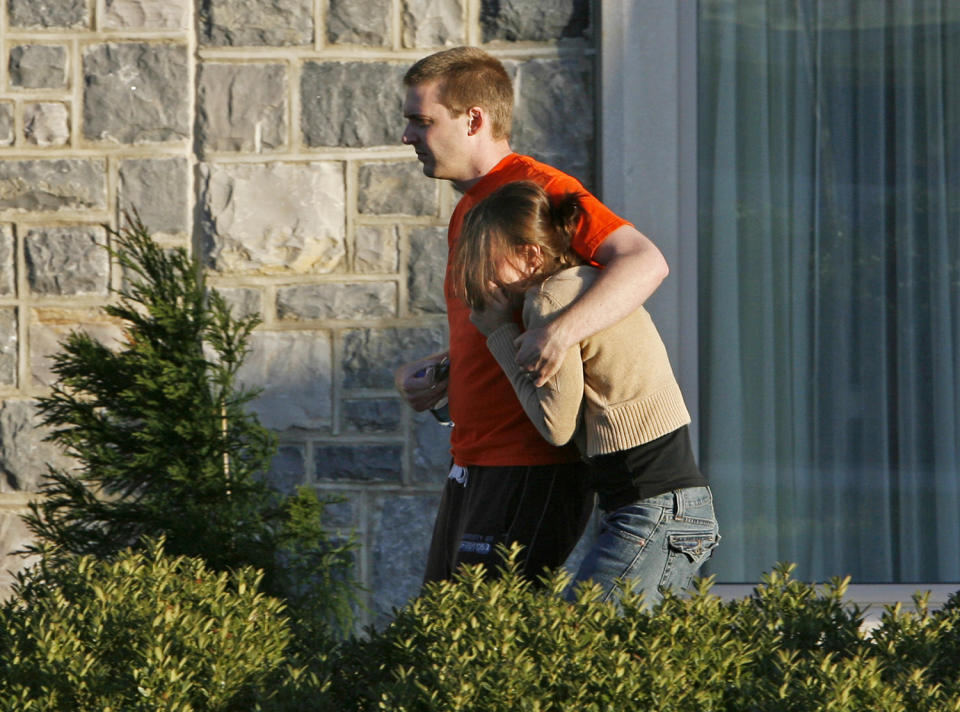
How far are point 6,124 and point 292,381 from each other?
1.41m

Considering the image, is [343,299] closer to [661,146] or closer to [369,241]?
[369,241]

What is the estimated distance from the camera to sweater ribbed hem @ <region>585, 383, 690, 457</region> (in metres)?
2.26

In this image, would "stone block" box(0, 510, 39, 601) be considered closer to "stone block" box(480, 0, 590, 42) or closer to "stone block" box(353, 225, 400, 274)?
"stone block" box(353, 225, 400, 274)

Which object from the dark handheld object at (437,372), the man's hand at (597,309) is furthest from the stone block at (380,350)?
the man's hand at (597,309)

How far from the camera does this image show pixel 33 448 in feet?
13.4

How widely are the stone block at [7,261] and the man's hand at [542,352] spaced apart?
259cm

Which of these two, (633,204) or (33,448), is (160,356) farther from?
(633,204)

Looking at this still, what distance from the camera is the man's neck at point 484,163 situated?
271 cm

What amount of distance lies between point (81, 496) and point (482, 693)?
6.88 ft

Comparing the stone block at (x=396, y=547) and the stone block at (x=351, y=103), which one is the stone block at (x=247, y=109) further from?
the stone block at (x=396, y=547)

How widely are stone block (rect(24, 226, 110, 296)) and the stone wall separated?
0.04 ft

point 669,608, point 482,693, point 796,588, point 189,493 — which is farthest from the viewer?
point 189,493

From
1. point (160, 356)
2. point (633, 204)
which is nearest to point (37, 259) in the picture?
point (160, 356)

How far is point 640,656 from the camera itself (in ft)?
5.74
